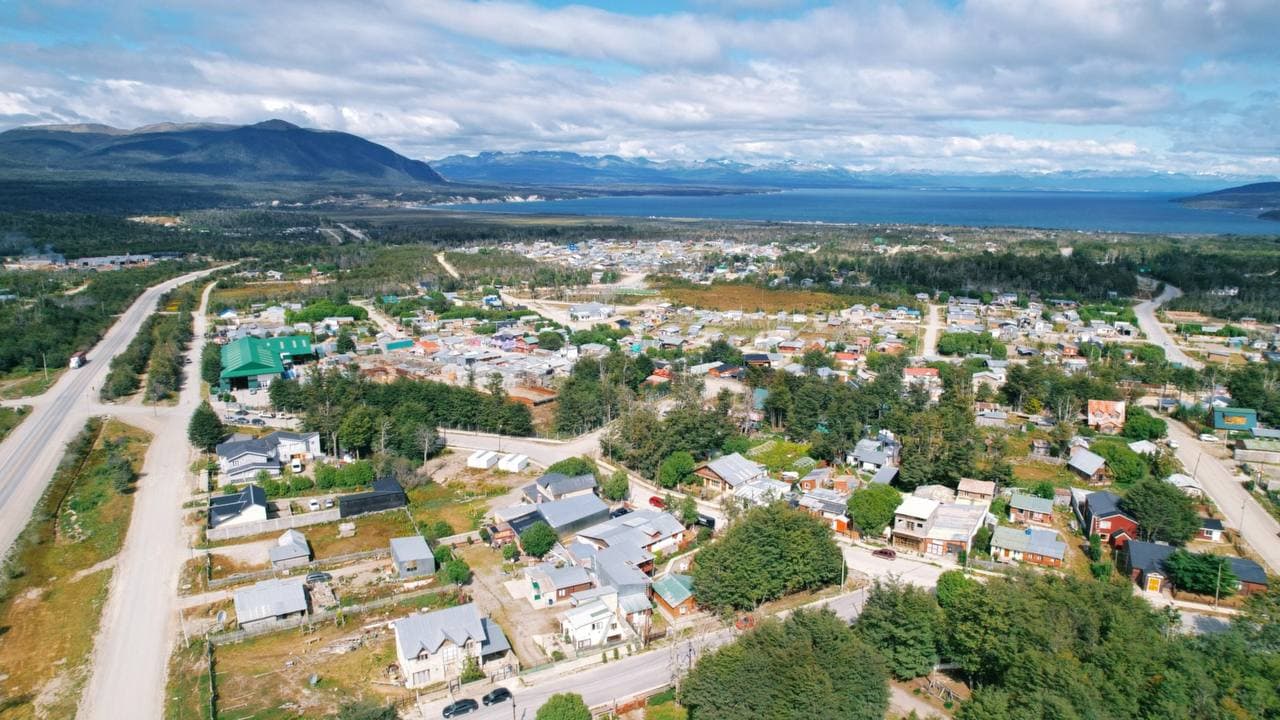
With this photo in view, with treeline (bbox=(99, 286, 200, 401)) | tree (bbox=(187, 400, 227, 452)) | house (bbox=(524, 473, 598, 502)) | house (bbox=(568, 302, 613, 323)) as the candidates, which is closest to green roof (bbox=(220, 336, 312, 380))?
treeline (bbox=(99, 286, 200, 401))

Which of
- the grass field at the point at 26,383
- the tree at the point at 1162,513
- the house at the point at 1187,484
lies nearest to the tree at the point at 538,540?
the tree at the point at 1162,513

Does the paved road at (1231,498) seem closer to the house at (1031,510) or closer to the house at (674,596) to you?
the house at (1031,510)

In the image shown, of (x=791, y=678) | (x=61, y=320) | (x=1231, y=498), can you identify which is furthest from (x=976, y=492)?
(x=61, y=320)

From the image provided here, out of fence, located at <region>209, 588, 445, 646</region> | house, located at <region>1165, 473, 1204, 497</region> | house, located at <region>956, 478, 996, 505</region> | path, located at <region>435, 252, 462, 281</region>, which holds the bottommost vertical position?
path, located at <region>435, 252, 462, 281</region>

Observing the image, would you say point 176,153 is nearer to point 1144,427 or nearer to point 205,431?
point 205,431

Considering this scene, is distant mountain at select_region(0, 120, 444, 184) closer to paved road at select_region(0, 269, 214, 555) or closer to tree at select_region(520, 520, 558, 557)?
paved road at select_region(0, 269, 214, 555)

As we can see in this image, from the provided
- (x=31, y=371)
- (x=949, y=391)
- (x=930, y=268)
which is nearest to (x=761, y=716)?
(x=949, y=391)
